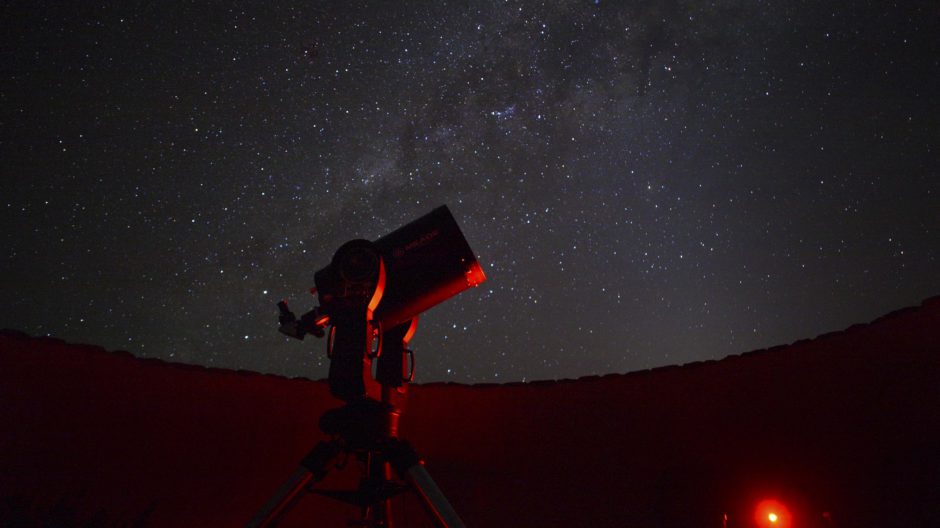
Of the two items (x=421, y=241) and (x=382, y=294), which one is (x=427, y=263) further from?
(x=382, y=294)

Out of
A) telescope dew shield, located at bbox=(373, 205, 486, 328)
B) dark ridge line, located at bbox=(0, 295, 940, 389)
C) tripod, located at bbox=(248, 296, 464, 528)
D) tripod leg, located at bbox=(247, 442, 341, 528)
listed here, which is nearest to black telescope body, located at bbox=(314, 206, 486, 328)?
telescope dew shield, located at bbox=(373, 205, 486, 328)

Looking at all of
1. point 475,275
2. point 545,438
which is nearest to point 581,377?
point 545,438

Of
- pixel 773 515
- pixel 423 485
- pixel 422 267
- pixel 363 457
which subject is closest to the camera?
pixel 423 485

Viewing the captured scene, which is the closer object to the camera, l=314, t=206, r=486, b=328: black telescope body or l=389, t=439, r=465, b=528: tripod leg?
l=389, t=439, r=465, b=528: tripod leg

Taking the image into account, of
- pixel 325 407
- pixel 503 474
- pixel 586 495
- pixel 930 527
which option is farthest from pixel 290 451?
pixel 930 527

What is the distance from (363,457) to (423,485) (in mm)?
336

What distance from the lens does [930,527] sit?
306cm

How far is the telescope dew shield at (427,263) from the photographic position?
262 cm

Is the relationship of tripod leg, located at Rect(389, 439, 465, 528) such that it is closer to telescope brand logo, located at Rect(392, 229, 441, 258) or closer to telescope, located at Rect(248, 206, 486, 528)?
telescope, located at Rect(248, 206, 486, 528)

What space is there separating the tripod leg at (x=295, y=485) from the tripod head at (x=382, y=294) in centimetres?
21

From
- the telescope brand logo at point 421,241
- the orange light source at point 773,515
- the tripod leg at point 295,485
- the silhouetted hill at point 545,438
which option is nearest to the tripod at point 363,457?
the tripod leg at point 295,485

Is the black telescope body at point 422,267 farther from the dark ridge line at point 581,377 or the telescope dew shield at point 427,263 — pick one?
the dark ridge line at point 581,377

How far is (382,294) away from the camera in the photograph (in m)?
2.38

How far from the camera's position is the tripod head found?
6.75 feet
